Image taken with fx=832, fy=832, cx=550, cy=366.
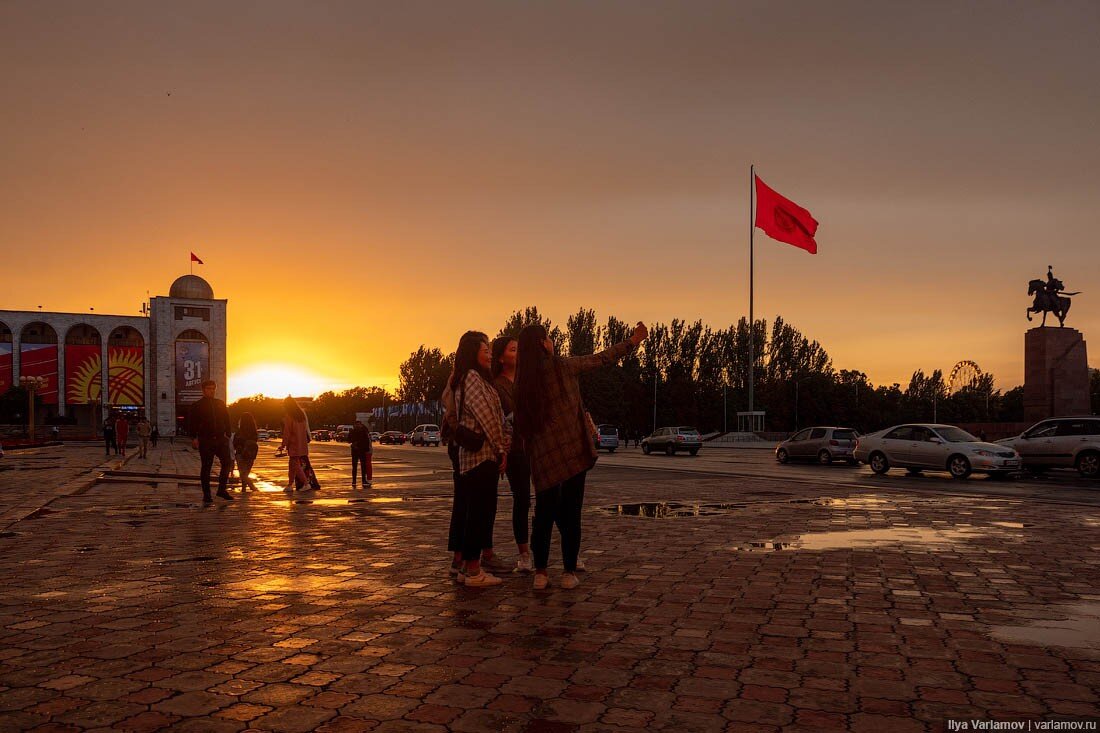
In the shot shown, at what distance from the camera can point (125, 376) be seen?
9400cm

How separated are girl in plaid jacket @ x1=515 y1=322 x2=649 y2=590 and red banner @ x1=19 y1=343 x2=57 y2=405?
99.2 metres

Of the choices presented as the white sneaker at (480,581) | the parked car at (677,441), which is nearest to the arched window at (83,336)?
the parked car at (677,441)

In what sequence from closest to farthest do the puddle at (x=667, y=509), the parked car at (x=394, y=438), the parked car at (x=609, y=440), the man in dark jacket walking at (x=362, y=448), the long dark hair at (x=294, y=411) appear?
the puddle at (x=667, y=509)
the long dark hair at (x=294, y=411)
the man in dark jacket walking at (x=362, y=448)
the parked car at (x=609, y=440)
the parked car at (x=394, y=438)

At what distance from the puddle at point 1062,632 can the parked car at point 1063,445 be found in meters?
17.0

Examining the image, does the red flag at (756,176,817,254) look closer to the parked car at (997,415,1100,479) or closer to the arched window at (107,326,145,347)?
the parked car at (997,415,1100,479)

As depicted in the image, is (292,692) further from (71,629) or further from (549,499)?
(549,499)

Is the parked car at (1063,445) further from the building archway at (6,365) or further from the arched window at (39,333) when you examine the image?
the arched window at (39,333)

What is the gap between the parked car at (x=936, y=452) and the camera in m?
19.4

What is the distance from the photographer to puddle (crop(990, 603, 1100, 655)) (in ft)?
15.0

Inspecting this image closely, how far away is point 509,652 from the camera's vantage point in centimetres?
439

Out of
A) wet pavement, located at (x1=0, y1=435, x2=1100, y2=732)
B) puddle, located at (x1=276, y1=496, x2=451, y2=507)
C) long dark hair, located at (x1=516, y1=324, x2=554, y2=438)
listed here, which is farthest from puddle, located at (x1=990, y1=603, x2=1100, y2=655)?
puddle, located at (x1=276, y1=496, x2=451, y2=507)

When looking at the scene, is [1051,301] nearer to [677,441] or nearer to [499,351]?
[677,441]

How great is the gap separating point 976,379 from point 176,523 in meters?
122

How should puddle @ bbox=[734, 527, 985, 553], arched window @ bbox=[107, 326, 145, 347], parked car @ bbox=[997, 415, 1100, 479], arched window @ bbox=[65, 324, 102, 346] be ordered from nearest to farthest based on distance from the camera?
puddle @ bbox=[734, 527, 985, 553]
parked car @ bbox=[997, 415, 1100, 479]
arched window @ bbox=[65, 324, 102, 346]
arched window @ bbox=[107, 326, 145, 347]
